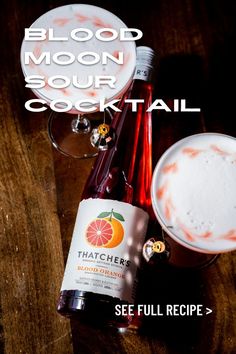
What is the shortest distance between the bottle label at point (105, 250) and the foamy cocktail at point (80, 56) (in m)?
0.16

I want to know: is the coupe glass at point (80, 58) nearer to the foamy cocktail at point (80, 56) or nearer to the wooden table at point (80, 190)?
the foamy cocktail at point (80, 56)

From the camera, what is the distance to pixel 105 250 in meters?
0.79

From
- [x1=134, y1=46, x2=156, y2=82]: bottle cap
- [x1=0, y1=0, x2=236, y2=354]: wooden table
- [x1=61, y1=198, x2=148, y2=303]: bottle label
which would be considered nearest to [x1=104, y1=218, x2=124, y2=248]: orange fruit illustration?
[x1=61, y1=198, x2=148, y2=303]: bottle label

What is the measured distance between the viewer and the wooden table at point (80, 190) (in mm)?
869

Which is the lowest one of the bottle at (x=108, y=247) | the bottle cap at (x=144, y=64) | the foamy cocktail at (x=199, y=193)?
the bottle at (x=108, y=247)

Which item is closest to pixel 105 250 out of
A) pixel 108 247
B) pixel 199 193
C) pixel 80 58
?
pixel 108 247

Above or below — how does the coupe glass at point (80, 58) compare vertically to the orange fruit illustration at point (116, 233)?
above

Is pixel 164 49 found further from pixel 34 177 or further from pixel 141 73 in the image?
pixel 34 177

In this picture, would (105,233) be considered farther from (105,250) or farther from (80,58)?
(80,58)

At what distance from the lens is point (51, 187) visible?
36.7 inches

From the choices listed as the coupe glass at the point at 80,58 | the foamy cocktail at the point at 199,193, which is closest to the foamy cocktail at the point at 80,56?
the coupe glass at the point at 80,58

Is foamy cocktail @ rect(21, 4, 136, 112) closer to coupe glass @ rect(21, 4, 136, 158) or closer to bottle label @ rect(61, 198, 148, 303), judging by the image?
coupe glass @ rect(21, 4, 136, 158)

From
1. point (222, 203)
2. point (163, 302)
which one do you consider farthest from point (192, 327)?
point (222, 203)

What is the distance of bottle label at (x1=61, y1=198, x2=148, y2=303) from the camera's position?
0.79 m
